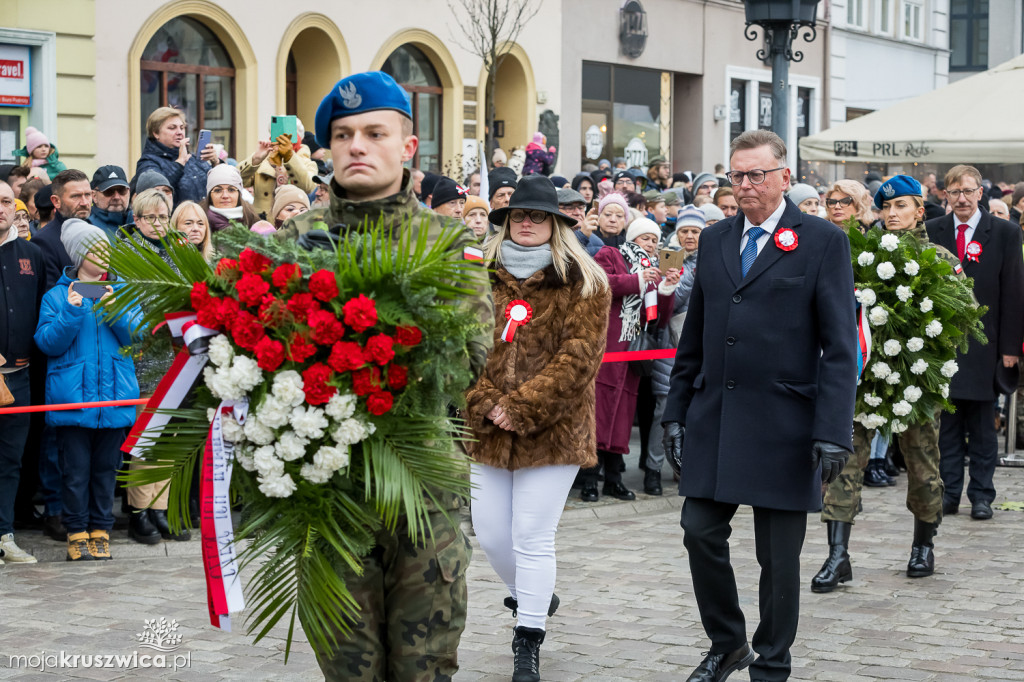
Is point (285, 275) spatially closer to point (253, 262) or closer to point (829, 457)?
point (253, 262)

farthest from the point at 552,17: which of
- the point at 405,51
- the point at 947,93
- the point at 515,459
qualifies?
the point at 515,459

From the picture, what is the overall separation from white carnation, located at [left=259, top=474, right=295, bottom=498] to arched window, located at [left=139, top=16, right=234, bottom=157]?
1629cm

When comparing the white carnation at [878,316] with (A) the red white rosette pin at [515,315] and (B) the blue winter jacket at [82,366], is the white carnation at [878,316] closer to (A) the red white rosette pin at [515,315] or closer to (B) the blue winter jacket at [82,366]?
(A) the red white rosette pin at [515,315]

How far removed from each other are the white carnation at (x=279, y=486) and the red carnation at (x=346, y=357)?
1.03ft

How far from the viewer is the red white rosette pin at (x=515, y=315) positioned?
20.2 feet

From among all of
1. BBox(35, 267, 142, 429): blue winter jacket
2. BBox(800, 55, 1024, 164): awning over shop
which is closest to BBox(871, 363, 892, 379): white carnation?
BBox(35, 267, 142, 429): blue winter jacket

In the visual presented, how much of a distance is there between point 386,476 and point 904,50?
38181 millimetres

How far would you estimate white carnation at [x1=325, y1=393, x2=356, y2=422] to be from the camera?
136 inches

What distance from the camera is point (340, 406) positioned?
3467 mm

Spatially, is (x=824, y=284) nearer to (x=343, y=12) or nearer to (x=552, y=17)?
(x=343, y=12)

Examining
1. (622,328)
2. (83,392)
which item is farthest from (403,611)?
(622,328)

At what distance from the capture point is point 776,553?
5492mm

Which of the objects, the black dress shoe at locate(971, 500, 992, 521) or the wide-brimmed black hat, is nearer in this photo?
the wide-brimmed black hat

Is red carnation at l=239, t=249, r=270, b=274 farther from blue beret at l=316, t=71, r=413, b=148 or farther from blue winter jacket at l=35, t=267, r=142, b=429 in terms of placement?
blue winter jacket at l=35, t=267, r=142, b=429
